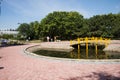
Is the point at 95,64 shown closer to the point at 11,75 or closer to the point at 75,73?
the point at 75,73

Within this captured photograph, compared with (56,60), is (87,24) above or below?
above

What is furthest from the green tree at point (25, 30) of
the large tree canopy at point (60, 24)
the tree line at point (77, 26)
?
the large tree canopy at point (60, 24)

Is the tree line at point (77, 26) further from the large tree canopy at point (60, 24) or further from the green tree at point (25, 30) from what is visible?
the green tree at point (25, 30)

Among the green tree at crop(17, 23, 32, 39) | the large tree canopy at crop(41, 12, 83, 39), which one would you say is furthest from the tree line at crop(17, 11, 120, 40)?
the green tree at crop(17, 23, 32, 39)

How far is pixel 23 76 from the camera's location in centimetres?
890

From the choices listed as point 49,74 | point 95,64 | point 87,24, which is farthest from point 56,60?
point 87,24

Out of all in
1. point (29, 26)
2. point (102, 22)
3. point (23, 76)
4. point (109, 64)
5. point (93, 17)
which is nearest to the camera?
point (23, 76)

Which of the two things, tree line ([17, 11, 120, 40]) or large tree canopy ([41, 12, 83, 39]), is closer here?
tree line ([17, 11, 120, 40])

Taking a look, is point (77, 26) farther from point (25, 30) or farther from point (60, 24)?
point (25, 30)

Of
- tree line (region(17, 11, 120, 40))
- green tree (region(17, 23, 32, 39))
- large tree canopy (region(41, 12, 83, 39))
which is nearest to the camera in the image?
tree line (region(17, 11, 120, 40))

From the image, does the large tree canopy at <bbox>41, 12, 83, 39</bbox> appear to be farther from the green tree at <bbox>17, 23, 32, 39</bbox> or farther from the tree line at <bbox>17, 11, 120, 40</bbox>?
the green tree at <bbox>17, 23, 32, 39</bbox>

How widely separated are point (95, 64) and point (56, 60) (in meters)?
3.48

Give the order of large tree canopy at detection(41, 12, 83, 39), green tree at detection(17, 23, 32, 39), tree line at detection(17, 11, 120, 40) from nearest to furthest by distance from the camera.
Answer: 1. tree line at detection(17, 11, 120, 40)
2. large tree canopy at detection(41, 12, 83, 39)
3. green tree at detection(17, 23, 32, 39)

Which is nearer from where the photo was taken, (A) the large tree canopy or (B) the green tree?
(A) the large tree canopy
